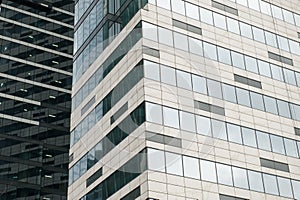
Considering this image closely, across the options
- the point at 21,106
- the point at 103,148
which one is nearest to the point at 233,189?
the point at 103,148

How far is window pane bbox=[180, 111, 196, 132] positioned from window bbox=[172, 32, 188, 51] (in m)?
6.10

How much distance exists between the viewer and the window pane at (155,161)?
142 ft

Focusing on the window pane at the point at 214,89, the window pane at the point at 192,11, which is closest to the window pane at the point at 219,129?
the window pane at the point at 214,89

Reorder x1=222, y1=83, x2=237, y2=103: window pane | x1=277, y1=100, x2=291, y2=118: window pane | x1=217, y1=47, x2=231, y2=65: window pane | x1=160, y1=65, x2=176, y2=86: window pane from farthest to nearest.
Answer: x1=277, y1=100, x2=291, y2=118: window pane, x1=217, y1=47, x2=231, y2=65: window pane, x1=222, y1=83, x2=237, y2=103: window pane, x1=160, y1=65, x2=176, y2=86: window pane

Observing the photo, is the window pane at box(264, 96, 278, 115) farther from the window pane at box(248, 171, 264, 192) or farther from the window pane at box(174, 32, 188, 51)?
the window pane at box(174, 32, 188, 51)

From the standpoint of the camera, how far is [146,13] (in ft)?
164

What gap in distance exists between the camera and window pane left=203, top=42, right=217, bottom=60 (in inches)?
2018

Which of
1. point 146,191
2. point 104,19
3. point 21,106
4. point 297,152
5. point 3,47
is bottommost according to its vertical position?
point 146,191

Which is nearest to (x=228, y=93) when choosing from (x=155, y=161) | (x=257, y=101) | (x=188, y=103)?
(x=257, y=101)

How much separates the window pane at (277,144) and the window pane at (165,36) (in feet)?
41.0

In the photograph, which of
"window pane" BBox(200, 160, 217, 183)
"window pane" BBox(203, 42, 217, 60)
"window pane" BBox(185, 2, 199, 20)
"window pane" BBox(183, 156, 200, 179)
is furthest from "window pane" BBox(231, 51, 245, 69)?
"window pane" BBox(183, 156, 200, 179)

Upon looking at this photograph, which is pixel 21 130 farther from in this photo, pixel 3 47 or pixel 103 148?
pixel 103 148

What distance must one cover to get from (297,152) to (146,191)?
1676cm

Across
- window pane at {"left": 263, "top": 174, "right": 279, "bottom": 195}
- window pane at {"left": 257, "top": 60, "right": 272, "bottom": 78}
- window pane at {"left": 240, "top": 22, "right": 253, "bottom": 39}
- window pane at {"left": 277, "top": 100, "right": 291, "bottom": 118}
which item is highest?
window pane at {"left": 240, "top": 22, "right": 253, "bottom": 39}
